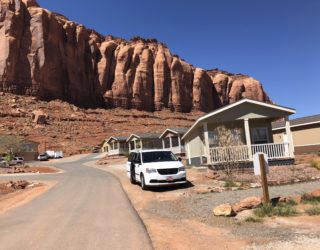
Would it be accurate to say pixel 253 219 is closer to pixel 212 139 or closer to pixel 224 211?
pixel 224 211

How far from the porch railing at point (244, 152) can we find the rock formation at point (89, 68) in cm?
8900

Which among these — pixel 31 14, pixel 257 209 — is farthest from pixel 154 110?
pixel 257 209

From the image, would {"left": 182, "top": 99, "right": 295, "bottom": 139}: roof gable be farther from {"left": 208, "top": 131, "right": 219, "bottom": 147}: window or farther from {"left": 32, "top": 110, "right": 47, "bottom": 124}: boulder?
{"left": 32, "top": 110, "right": 47, "bottom": 124}: boulder

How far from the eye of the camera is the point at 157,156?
712 inches

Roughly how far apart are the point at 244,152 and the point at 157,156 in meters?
7.42

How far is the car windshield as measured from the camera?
58.2ft

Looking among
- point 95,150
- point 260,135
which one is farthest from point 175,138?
point 95,150

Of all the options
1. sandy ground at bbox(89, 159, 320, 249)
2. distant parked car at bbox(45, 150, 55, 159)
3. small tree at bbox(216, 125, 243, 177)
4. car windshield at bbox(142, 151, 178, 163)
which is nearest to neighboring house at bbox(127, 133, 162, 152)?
distant parked car at bbox(45, 150, 55, 159)

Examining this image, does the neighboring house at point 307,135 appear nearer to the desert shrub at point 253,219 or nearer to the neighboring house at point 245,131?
the neighboring house at point 245,131

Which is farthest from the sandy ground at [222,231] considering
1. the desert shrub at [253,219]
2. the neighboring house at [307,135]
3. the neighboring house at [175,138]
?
the neighboring house at [175,138]

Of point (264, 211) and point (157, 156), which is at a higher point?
point (157, 156)

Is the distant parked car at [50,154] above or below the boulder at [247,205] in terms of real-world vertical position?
Result: above

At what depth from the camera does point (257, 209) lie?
9.74 metres

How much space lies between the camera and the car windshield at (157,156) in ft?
58.2
